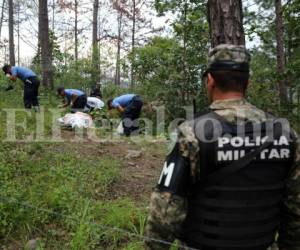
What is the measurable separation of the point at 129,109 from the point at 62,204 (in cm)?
659

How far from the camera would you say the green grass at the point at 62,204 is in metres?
4.48

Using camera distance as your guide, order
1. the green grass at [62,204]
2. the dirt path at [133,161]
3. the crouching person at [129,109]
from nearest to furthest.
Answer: the green grass at [62,204] → the dirt path at [133,161] → the crouching person at [129,109]

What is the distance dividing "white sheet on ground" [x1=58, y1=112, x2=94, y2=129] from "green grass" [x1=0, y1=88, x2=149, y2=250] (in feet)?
10.2

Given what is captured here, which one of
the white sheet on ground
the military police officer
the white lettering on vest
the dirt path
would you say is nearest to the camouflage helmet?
the military police officer

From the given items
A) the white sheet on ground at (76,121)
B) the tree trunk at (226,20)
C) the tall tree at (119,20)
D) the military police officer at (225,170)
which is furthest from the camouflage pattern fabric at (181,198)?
the tall tree at (119,20)

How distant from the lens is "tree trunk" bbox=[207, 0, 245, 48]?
4.54 metres

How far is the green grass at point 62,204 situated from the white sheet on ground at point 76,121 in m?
3.12

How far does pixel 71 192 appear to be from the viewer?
520 cm

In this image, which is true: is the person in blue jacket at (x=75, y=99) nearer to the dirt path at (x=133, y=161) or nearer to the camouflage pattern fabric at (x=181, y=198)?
the dirt path at (x=133, y=161)

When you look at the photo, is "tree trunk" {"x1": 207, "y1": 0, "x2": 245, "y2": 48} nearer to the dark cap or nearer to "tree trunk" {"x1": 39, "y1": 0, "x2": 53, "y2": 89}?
the dark cap

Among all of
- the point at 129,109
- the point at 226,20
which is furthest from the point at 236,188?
the point at 129,109

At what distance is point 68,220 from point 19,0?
27364mm

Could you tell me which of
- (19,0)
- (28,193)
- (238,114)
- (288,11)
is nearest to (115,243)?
(28,193)

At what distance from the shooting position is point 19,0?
96.3 feet
